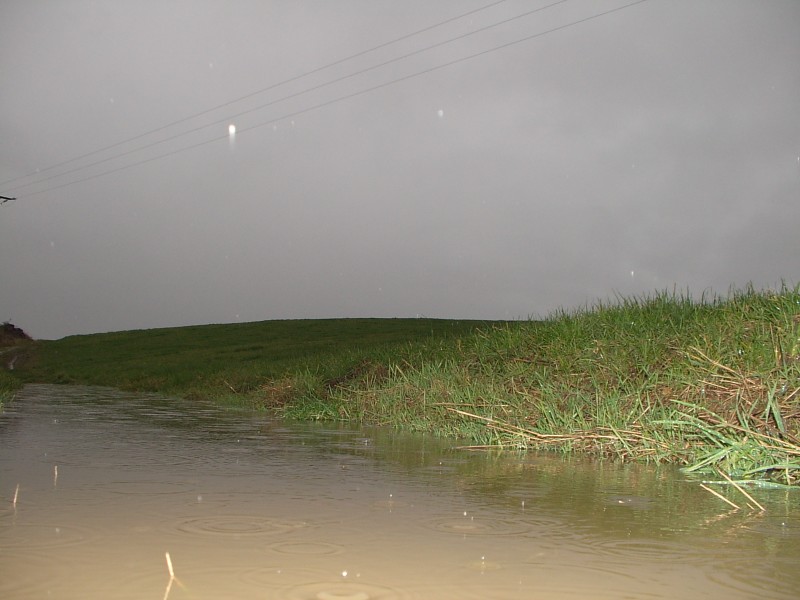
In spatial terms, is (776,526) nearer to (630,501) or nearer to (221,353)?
(630,501)

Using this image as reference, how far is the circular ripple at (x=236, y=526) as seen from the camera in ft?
10.9

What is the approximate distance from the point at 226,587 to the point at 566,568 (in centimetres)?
128

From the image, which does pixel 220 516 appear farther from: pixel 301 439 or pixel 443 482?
pixel 301 439

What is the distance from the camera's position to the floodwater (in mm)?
2623

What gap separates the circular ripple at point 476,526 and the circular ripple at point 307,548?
620 mm

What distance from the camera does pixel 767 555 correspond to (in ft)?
10.3

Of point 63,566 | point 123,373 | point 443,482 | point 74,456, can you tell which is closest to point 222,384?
point 123,373

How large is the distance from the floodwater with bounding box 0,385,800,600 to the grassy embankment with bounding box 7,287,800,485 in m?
0.63

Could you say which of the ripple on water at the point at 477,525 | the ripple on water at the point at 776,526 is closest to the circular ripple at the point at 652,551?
the ripple on water at the point at 477,525

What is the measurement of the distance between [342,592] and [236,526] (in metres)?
1.10

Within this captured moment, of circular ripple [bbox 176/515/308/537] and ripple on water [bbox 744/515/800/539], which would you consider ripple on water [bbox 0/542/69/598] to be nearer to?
circular ripple [bbox 176/515/308/537]

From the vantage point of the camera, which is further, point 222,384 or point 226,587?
point 222,384

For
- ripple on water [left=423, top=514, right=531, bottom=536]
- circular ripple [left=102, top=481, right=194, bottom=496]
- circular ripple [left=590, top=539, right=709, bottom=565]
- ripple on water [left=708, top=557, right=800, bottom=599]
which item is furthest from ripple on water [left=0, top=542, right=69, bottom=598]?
ripple on water [left=708, top=557, right=800, bottom=599]

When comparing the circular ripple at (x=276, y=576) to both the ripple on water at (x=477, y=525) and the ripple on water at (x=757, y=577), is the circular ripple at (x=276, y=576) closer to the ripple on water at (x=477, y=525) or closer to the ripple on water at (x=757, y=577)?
the ripple on water at (x=477, y=525)
